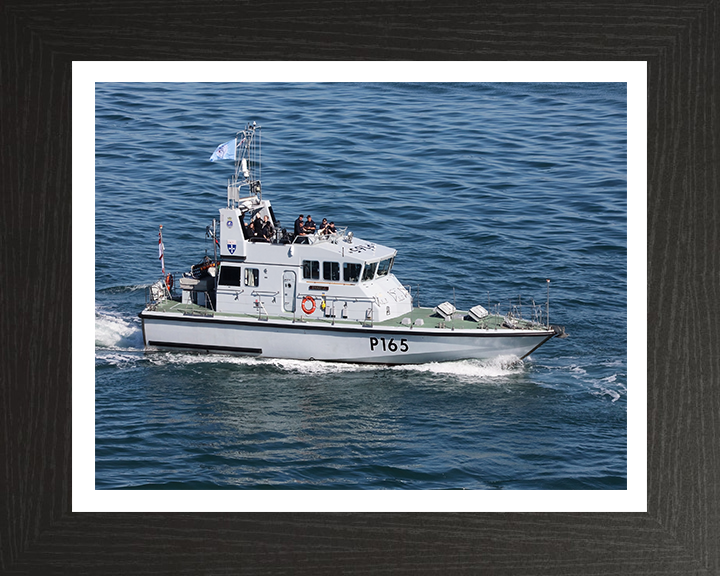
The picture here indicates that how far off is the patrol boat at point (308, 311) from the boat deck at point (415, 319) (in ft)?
0.06

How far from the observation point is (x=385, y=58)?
12.8 meters

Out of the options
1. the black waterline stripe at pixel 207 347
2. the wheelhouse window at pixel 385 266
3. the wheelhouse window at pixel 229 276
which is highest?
the wheelhouse window at pixel 385 266

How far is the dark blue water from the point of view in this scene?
46.9 feet

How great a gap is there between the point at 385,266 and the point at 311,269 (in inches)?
52.6

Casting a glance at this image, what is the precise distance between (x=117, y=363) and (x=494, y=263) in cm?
680

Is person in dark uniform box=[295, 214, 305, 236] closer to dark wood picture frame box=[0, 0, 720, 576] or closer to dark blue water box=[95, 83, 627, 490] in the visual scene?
dark blue water box=[95, 83, 627, 490]

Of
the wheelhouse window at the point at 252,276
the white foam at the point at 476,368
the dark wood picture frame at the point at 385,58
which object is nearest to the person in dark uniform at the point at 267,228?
the wheelhouse window at the point at 252,276

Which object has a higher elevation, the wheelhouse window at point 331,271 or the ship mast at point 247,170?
the ship mast at point 247,170

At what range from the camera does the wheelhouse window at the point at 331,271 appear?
19.0m

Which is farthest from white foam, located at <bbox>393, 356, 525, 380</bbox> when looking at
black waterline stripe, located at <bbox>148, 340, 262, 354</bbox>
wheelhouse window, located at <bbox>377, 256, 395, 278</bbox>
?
black waterline stripe, located at <bbox>148, 340, 262, 354</bbox>

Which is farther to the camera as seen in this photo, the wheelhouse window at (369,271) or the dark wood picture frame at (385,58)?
the wheelhouse window at (369,271)

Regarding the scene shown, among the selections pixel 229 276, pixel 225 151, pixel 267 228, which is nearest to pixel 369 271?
pixel 267 228

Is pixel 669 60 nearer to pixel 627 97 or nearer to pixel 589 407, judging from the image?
pixel 627 97

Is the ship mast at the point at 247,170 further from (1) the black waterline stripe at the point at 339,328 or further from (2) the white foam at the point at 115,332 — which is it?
(2) the white foam at the point at 115,332
